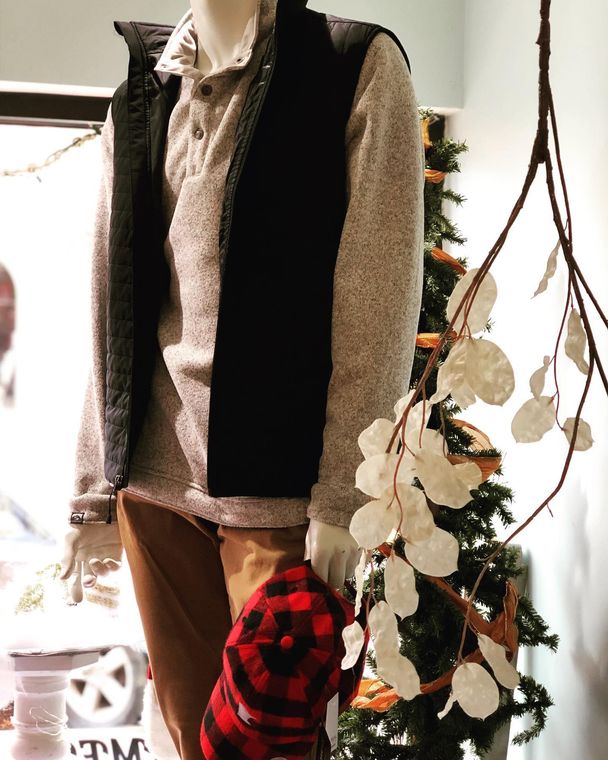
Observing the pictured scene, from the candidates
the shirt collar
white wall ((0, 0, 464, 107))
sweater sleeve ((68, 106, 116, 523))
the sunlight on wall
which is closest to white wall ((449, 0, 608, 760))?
white wall ((0, 0, 464, 107))

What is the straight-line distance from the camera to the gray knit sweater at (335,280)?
1.02 metres

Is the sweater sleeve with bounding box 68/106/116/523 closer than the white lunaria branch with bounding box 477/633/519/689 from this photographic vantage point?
No

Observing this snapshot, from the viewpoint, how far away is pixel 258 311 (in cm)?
106

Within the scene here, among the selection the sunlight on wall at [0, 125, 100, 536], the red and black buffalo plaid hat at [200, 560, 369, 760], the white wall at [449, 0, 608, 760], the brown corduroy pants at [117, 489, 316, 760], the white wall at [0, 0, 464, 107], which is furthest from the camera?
the sunlight on wall at [0, 125, 100, 536]

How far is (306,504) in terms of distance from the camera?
1079 mm

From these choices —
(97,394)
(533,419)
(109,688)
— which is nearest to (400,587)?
(533,419)

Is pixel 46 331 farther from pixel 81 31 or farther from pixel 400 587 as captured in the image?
pixel 400 587

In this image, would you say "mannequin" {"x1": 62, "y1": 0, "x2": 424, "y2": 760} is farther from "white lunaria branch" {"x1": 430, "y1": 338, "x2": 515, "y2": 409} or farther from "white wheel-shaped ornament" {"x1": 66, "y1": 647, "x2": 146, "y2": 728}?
"white wheel-shaped ornament" {"x1": 66, "y1": 647, "x2": 146, "y2": 728}

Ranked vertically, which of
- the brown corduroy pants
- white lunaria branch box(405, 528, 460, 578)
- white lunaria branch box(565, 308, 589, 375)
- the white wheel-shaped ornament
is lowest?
the white wheel-shaped ornament

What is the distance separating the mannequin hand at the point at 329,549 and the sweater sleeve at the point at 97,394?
42 cm

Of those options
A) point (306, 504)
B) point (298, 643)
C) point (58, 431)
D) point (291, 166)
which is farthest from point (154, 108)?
point (58, 431)

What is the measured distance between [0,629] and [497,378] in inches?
72.6

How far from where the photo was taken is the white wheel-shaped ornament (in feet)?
7.87

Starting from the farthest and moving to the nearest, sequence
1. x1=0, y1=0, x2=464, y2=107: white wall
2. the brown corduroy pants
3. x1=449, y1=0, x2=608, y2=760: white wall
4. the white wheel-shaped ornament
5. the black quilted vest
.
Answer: the white wheel-shaped ornament < x1=0, y1=0, x2=464, y2=107: white wall < x1=449, y1=0, x2=608, y2=760: white wall < the brown corduroy pants < the black quilted vest
